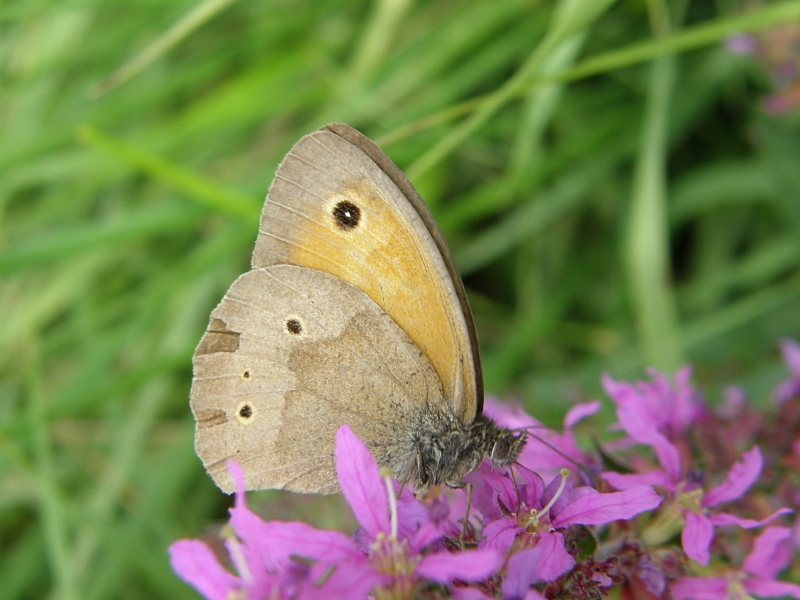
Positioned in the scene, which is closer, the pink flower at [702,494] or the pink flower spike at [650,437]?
the pink flower at [702,494]

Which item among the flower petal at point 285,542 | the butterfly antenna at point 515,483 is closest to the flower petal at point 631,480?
the butterfly antenna at point 515,483

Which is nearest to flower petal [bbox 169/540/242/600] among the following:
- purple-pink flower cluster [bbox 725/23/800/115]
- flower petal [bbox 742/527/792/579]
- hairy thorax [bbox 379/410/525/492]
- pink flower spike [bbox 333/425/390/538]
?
pink flower spike [bbox 333/425/390/538]

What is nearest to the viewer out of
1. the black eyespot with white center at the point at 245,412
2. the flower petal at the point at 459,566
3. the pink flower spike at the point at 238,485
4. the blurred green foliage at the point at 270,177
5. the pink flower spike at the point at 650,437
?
the flower petal at the point at 459,566

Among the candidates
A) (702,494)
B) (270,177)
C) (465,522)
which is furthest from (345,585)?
(270,177)

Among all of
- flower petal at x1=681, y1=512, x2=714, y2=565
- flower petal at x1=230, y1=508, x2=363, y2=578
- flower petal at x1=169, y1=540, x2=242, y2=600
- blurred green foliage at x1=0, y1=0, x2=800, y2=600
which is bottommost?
flower petal at x1=169, y1=540, x2=242, y2=600

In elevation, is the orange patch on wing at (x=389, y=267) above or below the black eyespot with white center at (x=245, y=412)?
above

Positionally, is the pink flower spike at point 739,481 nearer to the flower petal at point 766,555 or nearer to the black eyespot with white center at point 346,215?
the flower petal at point 766,555

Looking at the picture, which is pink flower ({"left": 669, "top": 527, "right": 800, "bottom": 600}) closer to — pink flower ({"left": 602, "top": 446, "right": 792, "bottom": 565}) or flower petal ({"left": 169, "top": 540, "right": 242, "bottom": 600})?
pink flower ({"left": 602, "top": 446, "right": 792, "bottom": 565})
